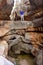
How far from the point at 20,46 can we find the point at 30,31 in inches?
15.6

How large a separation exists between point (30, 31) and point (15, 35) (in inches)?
13.1

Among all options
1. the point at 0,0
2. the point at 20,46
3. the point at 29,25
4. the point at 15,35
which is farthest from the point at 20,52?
the point at 0,0

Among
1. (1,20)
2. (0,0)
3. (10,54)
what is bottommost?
(10,54)

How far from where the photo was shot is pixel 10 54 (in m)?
2.86

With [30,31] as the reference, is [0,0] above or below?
above

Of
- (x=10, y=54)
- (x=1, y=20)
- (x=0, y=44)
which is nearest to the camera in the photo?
(x=0, y=44)

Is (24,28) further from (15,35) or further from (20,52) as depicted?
(20,52)

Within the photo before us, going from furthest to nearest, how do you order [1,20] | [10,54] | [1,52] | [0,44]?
1. [1,20]
2. [10,54]
3. [0,44]
4. [1,52]

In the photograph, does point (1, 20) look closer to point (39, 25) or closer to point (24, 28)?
point (24, 28)

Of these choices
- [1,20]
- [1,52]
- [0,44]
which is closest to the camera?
[1,52]

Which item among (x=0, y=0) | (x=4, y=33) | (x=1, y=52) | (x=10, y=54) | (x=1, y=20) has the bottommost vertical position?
(x=10, y=54)

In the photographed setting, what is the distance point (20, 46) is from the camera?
114 inches

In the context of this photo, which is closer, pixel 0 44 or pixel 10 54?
pixel 0 44

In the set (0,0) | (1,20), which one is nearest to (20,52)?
(1,20)
